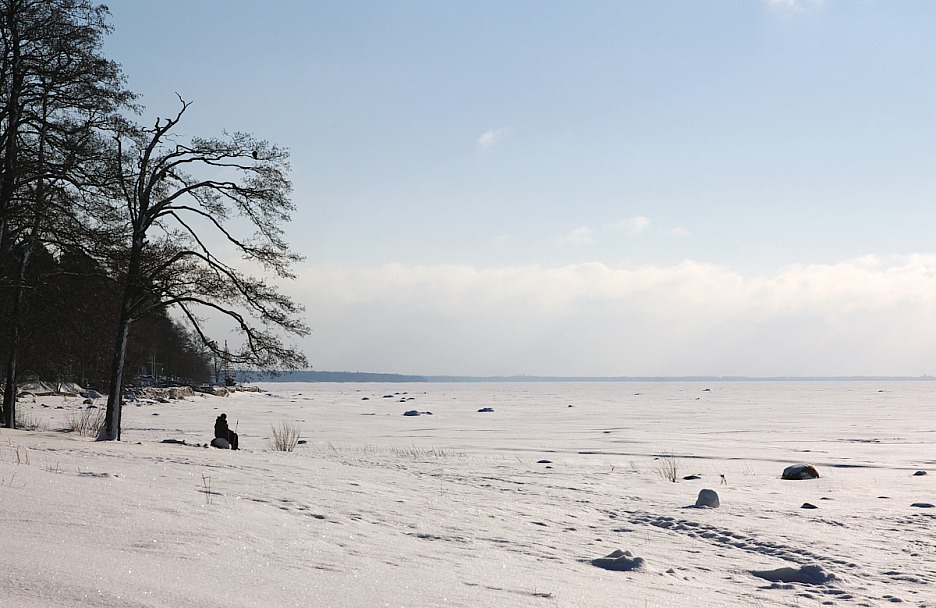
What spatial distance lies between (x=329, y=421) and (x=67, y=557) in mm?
34278

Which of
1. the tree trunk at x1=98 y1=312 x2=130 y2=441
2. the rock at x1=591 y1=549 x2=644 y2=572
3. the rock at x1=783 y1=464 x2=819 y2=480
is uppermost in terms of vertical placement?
the tree trunk at x1=98 y1=312 x2=130 y2=441

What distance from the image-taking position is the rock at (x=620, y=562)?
6453 millimetres

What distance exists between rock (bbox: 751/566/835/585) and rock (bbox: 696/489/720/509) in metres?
3.77

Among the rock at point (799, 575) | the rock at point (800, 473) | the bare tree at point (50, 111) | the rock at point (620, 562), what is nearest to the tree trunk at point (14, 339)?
the bare tree at point (50, 111)

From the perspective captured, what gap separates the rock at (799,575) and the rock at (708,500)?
12.4 feet

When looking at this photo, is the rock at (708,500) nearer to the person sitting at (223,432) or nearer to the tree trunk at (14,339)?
the person sitting at (223,432)

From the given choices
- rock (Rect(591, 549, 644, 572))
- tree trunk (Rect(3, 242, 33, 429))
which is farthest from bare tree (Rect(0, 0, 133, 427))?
rock (Rect(591, 549, 644, 572))

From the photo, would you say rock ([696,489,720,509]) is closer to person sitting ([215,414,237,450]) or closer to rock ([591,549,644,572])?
rock ([591,549,644,572])

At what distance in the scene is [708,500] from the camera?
1050cm

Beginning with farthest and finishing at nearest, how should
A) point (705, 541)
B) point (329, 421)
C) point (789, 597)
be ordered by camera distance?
point (329, 421)
point (705, 541)
point (789, 597)

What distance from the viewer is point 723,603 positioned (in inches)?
218

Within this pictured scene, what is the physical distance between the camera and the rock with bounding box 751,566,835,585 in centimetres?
649

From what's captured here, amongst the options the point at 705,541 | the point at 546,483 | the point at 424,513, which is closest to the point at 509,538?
the point at 424,513

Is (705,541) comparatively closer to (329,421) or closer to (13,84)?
(13,84)
